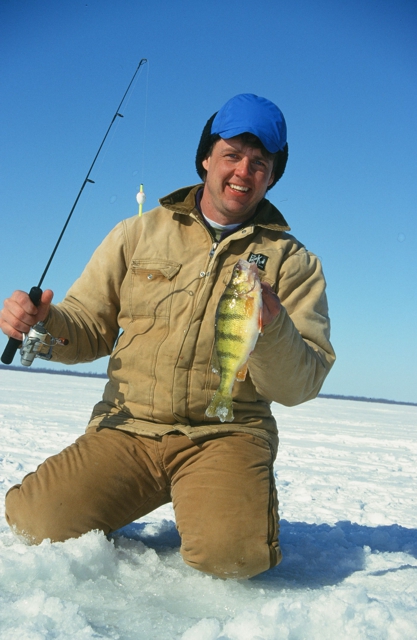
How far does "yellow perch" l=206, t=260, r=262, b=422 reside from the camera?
2184 mm

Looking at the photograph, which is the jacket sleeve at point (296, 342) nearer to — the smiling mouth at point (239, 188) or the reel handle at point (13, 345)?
the smiling mouth at point (239, 188)

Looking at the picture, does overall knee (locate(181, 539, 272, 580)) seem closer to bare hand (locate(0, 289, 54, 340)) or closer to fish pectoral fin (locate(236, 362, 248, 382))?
fish pectoral fin (locate(236, 362, 248, 382))

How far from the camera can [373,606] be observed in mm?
2131

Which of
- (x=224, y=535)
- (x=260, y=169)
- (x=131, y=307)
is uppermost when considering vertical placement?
(x=260, y=169)

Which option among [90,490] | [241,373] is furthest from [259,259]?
[90,490]

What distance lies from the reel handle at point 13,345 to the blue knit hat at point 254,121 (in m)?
1.29

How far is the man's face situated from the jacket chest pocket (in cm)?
41

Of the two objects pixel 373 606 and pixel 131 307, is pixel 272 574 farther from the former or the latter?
pixel 131 307

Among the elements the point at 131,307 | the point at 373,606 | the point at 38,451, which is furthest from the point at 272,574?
the point at 38,451

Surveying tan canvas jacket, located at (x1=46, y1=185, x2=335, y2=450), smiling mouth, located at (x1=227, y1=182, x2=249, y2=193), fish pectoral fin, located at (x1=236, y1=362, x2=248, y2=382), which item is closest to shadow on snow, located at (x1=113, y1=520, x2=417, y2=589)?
tan canvas jacket, located at (x1=46, y1=185, x2=335, y2=450)

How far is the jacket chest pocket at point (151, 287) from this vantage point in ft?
9.96

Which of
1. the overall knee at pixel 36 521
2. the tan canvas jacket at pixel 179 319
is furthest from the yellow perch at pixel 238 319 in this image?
the overall knee at pixel 36 521

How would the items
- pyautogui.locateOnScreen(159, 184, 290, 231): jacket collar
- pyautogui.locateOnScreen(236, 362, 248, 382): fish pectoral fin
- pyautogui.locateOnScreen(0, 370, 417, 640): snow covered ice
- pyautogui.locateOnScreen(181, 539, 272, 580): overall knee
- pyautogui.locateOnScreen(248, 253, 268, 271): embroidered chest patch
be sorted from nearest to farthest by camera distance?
pyautogui.locateOnScreen(0, 370, 417, 640): snow covered ice, pyautogui.locateOnScreen(236, 362, 248, 382): fish pectoral fin, pyautogui.locateOnScreen(181, 539, 272, 580): overall knee, pyautogui.locateOnScreen(248, 253, 268, 271): embroidered chest patch, pyautogui.locateOnScreen(159, 184, 290, 231): jacket collar

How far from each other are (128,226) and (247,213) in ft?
2.23
